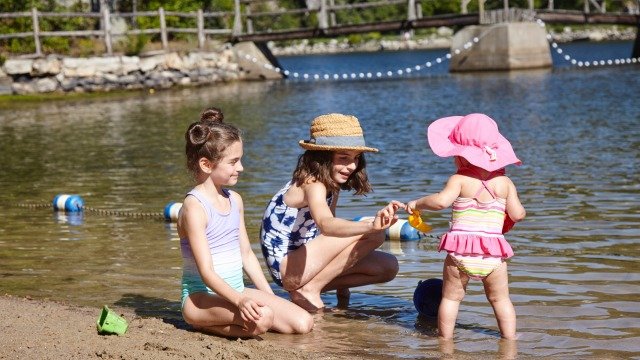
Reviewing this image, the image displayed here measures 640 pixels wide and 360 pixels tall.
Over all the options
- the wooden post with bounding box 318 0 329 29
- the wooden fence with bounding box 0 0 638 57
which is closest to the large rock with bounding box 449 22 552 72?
the wooden fence with bounding box 0 0 638 57

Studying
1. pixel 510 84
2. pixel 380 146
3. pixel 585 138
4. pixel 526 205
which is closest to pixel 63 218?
pixel 526 205

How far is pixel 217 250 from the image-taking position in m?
6.16

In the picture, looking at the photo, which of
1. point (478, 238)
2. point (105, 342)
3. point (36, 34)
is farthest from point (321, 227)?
point (36, 34)

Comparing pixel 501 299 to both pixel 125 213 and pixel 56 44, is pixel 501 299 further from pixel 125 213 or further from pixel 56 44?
Result: pixel 56 44

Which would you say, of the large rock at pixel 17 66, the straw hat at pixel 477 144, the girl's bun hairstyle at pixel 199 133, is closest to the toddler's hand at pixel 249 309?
the girl's bun hairstyle at pixel 199 133

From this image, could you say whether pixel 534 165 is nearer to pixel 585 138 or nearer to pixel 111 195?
pixel 585 138

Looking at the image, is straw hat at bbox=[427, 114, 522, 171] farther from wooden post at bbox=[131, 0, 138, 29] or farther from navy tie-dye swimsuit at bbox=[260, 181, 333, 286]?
wooden post at bbox=[131, 0, 138, 29]

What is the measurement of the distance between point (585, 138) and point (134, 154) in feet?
21.4

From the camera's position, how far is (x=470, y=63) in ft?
117

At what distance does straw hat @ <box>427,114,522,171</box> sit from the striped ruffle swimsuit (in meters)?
0.15

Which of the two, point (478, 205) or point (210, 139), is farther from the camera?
point (210, 139)

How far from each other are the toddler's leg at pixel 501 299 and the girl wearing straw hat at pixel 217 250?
1.03m

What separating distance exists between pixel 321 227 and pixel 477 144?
105 centimetres

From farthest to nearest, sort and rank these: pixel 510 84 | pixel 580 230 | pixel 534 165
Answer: pixel 510 84 → pixel 534 165 → pixel 580 230
